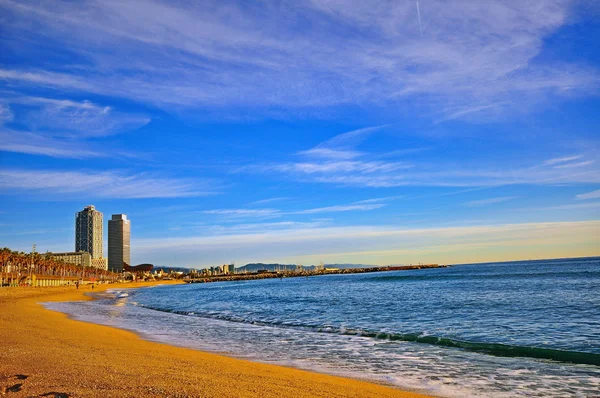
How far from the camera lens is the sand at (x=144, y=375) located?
25.9ft

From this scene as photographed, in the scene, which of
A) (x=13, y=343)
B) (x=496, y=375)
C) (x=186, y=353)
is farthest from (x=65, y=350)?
(x=496, y=375)

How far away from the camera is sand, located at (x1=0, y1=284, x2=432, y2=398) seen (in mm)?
7887

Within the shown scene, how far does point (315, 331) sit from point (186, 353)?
8.64m

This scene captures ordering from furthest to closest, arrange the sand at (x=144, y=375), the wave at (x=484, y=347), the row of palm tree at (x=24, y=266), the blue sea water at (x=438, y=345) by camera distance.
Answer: the row of palm tree at (x=24, y=266) → the wave at (x=484, y=347) → the blue sea water at (x=438, y=345) → the sand at (x=144, y=375)

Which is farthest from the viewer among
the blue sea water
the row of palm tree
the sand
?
the row of palm tree

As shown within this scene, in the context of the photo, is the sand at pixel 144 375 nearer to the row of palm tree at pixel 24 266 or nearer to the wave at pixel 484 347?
the wave at pixel 484 347

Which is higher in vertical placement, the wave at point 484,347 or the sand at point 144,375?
the sand at point 144,375

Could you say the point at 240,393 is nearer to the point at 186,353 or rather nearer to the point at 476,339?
the point at 186,353

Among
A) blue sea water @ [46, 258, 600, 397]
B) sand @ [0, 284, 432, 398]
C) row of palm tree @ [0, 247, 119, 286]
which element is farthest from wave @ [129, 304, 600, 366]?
row of palm tree @ [0, 247, 119, 286]

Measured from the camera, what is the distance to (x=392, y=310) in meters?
30.1

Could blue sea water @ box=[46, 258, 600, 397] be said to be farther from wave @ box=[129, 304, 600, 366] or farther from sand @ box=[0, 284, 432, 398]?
sand @ box=[0, 284, 432, 398]

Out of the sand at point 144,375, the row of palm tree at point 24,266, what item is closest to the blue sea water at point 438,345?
the sand at point 144,375

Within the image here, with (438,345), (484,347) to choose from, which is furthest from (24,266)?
(484,347)

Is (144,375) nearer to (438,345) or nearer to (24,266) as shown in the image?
(438,345)
